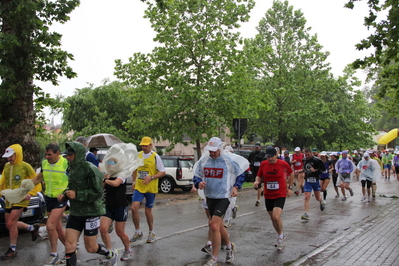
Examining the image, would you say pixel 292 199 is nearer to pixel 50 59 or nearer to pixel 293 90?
pixel 50 59

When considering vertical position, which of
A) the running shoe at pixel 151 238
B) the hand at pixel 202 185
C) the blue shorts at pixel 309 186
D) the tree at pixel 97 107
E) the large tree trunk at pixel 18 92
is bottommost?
the running shoe at pixel 151 238

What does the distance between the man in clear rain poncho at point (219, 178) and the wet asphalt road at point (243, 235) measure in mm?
847

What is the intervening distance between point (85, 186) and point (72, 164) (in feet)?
1.07

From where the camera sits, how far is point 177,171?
17.2 m

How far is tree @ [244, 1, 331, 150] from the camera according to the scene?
26453 mm

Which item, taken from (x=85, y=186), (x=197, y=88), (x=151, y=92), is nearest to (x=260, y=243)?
(x=85, y=186)

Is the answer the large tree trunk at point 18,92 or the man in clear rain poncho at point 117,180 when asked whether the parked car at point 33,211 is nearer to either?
the large tree trunk at point 18,92

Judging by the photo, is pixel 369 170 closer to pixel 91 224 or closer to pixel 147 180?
pixel 147 180

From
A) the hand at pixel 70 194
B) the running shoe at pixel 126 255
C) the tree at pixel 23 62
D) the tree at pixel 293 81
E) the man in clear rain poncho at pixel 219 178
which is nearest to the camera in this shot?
the hand at pixel 70 194

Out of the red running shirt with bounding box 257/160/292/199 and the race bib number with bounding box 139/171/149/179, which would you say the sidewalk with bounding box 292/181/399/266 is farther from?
the race bib number with bounding box 139/171/149/179

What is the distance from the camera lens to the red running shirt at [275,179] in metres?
7.49

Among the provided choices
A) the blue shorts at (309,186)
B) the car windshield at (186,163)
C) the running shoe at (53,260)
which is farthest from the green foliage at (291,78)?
the running shoe at (53,260)

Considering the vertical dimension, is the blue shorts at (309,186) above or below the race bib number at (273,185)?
below

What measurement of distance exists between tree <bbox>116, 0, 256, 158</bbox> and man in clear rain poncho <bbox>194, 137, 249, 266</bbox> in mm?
Answer: 10142
